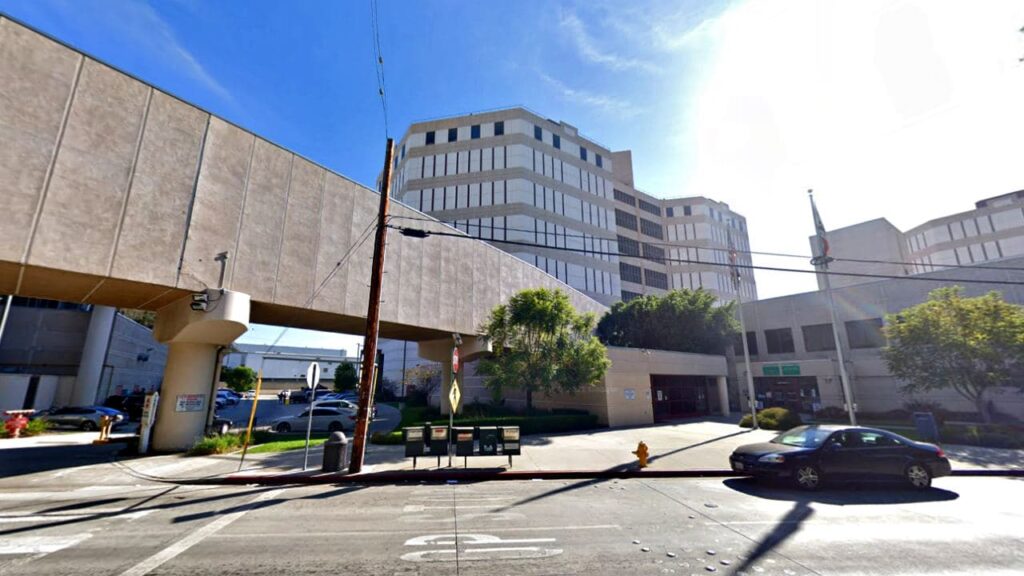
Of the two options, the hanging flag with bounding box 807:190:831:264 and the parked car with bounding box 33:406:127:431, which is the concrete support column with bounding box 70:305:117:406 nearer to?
the parked car with bounding box 33:406:127:431

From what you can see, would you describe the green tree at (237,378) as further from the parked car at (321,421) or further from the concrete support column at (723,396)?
the concrete support column at (723,396)

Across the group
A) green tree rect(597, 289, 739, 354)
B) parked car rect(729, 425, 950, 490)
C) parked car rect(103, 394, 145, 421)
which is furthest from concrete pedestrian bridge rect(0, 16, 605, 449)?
green tree rect(597, 289, 739, 354)

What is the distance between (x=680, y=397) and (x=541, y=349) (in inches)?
616

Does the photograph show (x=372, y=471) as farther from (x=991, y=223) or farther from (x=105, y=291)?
(x=991, y=223)

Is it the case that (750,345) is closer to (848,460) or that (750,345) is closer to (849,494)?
(848,460)

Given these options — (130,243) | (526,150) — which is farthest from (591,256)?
(130,243)

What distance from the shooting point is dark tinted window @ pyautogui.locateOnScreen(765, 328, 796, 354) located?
126 ft

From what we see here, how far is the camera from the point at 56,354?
29.5m

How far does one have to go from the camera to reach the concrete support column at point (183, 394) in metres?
14.8

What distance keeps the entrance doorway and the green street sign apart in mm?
5677

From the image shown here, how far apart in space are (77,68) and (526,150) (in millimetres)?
40415

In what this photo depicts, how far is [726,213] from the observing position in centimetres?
7588

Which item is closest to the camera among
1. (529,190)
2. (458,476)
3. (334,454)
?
(458,476)

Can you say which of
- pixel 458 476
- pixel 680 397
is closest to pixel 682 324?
pixel 680 397
